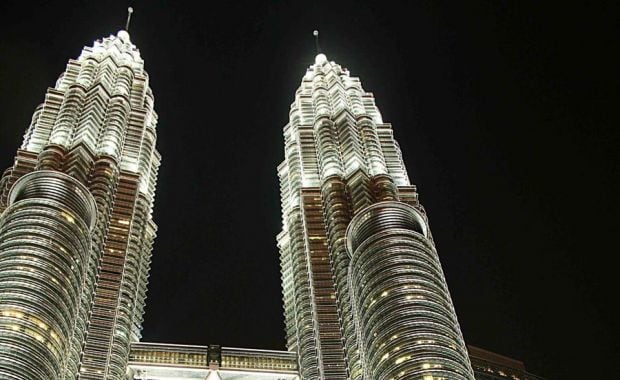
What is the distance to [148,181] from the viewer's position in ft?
223

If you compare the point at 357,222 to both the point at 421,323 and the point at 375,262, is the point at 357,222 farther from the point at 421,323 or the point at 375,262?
the point at 421,323

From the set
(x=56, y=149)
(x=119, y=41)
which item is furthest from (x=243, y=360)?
(x=119, y=41)

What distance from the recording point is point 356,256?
54.8 meters

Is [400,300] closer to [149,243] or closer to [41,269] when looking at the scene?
[41,269]

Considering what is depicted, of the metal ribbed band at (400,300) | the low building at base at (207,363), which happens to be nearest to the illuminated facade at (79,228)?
the low building at base at (207,363)

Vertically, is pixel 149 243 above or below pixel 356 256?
above

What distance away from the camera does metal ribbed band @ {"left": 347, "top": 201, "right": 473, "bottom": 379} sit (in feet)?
154

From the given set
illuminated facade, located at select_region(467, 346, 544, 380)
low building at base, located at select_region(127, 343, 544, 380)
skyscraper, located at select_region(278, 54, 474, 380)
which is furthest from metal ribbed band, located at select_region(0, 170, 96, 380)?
illuminated facade, located at select_region(467, 346, 544, 380)

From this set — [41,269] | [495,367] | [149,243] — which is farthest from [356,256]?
[495,367]

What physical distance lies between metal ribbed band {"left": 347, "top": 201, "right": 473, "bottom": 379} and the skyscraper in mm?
60

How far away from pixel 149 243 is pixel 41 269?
1572cm

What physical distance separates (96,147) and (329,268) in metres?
18.6

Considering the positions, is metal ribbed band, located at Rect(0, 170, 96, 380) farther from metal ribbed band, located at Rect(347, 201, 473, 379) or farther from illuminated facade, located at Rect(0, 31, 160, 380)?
metal ribbed band, located at Rect(347, 201, 473, 379)

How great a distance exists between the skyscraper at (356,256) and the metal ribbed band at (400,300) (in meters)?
0.06
